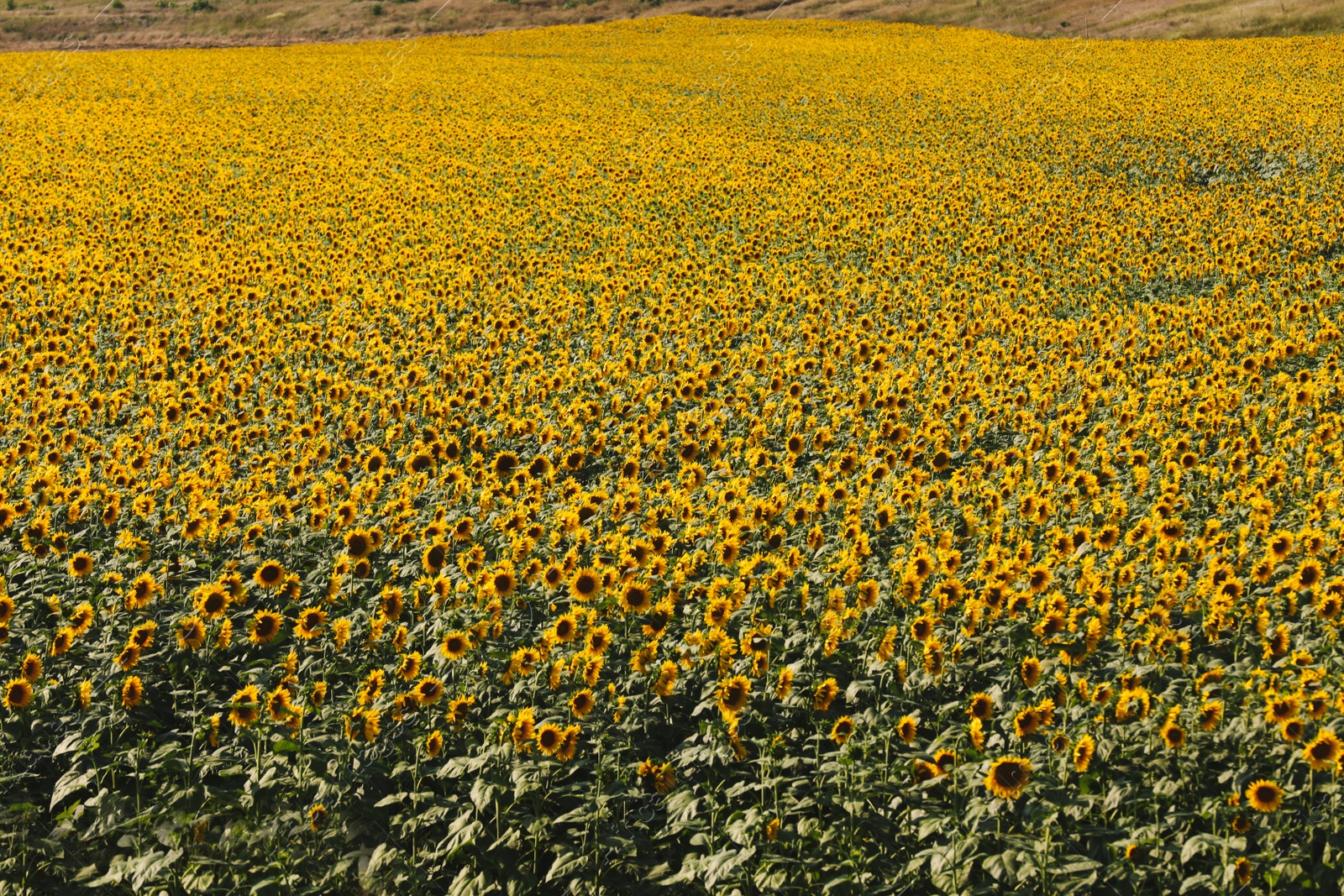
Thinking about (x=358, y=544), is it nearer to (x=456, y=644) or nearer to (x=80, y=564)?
(x=456, y=644)

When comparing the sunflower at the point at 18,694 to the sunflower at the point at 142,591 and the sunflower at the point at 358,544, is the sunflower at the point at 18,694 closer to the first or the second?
the sunflower at the point at 142,591

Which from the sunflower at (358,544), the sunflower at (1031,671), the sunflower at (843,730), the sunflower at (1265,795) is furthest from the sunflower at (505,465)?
the sunflower at (1265,795)

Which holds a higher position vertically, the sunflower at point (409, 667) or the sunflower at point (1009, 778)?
the sunflower at point (409, 667)

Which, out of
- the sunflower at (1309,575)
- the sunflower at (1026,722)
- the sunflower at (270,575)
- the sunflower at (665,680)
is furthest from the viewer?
the sunflower at (270,575)

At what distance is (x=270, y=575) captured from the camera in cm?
618

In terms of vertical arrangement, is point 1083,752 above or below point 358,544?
below

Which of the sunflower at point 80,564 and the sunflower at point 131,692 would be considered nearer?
the sunflower at point 131,692

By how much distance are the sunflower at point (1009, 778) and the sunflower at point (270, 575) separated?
4321mm

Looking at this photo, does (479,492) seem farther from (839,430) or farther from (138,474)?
(839,430)

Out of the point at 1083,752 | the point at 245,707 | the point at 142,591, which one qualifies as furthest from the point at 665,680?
the point at 142,591

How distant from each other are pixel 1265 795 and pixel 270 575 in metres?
5.43

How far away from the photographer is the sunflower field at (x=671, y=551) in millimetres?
4508

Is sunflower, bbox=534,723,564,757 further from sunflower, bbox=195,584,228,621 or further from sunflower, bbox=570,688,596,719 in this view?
sunflower, bbox=195,584,228,621

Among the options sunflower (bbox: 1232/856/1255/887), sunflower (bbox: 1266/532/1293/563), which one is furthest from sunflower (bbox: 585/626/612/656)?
sunflower (bbox: 1266/532/1293/563)
